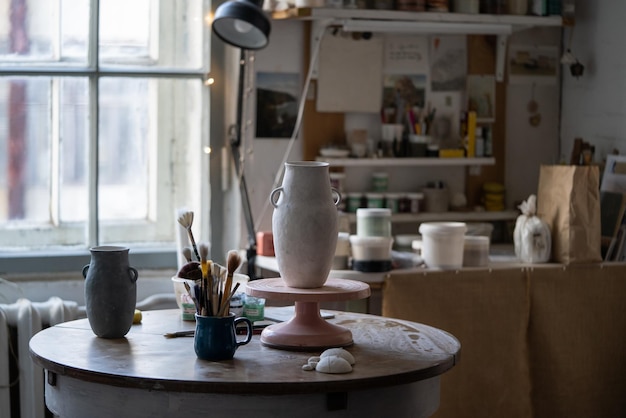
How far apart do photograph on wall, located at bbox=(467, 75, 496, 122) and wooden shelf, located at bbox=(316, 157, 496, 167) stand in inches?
8.8

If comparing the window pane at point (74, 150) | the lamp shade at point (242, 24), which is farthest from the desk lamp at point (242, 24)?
the window pane at point (74, 150)

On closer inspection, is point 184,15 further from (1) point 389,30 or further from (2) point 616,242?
(2) point 616,242

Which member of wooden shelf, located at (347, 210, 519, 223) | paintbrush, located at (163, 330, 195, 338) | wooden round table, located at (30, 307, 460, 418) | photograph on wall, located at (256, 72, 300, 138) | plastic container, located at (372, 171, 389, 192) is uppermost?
photograph on wall, located at (256, 72, 300, 138)

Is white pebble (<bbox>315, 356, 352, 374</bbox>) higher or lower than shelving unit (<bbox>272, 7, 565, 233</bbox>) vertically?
lower

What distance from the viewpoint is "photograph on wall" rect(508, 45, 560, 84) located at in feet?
14.8

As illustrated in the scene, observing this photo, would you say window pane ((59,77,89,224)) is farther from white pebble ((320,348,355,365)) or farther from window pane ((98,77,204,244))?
white pebble ((320,348,355,365))

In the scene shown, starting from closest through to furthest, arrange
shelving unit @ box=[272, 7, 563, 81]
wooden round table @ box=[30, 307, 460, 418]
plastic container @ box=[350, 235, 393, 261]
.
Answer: wooden round table @ box=[30, 307, 460, 418], plastic container @ box=[350, 235, 393, 261], shelving unit @ box=[272, 7, 563, 81]

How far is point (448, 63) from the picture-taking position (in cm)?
438

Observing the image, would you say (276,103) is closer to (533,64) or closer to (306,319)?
(533,64)

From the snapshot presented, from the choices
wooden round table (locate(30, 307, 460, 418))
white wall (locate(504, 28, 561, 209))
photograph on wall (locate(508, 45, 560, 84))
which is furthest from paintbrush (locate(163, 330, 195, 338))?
photograph on wall (locate(508, 45, 560, 84))

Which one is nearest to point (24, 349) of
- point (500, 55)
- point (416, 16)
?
point (416, 16)

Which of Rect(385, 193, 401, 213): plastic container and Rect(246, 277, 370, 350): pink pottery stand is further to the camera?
Rect(385, 193, 401, 213): plastic container

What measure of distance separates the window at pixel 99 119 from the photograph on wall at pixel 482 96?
→ 1.14 metres

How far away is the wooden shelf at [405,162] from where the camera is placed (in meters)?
4.08
